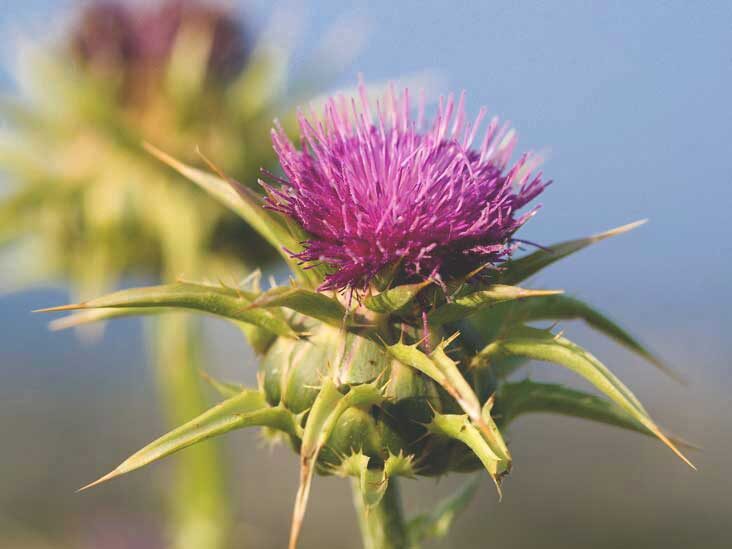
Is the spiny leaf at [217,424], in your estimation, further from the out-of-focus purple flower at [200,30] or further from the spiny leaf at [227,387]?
the out-of-focus purple flower at [200,30]

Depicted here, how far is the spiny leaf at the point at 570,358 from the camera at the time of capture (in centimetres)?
188

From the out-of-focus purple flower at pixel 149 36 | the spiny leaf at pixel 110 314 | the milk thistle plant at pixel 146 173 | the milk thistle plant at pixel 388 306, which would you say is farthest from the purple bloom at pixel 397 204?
the out-of-focus purple flower at pixel 149 36

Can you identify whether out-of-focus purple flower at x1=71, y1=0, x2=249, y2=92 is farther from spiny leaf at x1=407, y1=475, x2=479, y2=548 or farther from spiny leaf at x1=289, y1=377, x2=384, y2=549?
spiny leaf at x1=289, y1=377, x2=384, y2=549

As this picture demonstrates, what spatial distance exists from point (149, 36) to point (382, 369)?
12.8 ft

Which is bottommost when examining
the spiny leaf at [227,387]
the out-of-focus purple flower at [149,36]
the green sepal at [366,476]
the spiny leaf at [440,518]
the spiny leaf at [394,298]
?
the spiny leaf at [440,518]

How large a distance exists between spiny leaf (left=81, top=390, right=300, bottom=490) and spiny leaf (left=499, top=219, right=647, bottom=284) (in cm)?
66

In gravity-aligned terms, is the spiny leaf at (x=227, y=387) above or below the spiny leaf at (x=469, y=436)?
below

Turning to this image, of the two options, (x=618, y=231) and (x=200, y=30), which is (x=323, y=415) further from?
(x=200, y=30)

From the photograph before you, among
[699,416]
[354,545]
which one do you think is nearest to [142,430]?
[354,545]

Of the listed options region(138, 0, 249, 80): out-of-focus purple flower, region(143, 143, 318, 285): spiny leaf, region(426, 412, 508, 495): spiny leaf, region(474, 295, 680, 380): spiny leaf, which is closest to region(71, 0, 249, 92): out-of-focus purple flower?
region(138, 0, 249, 80): out-of-focus purple flower

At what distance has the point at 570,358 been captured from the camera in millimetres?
1998

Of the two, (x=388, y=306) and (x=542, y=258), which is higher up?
(x=542, y=258)

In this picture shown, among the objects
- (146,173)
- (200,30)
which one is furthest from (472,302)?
(200,30)

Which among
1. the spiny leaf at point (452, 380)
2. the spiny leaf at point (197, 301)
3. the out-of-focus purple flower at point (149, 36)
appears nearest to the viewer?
the spiny leaf at point (452, 380)
